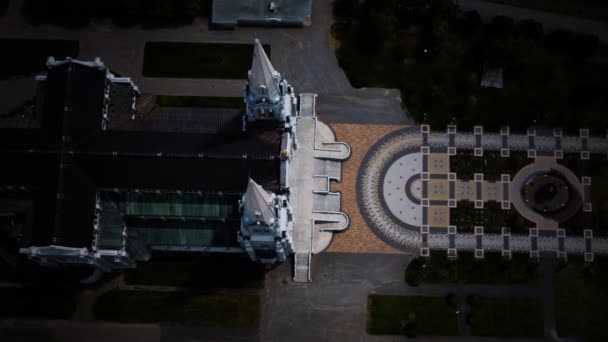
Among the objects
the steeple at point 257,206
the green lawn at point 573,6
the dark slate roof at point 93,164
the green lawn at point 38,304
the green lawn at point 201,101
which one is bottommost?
the green lawn at point 38,304

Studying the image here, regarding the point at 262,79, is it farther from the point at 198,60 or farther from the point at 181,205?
the point at 198,60

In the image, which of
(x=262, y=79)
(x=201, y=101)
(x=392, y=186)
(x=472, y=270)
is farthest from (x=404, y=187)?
(x=201, y=101)

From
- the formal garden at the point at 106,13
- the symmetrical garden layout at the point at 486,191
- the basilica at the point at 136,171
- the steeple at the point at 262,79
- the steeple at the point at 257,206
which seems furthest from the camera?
the formal garden at the point at 106,13

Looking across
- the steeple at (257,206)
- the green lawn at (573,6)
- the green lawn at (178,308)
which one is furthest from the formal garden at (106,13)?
the green lawn at (573,6)

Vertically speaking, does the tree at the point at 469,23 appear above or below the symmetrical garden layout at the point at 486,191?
above

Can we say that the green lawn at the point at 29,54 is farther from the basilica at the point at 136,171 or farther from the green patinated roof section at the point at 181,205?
the green patinated roof section at the point at 181,205

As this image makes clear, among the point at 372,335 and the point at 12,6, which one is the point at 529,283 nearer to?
the point at 372,335

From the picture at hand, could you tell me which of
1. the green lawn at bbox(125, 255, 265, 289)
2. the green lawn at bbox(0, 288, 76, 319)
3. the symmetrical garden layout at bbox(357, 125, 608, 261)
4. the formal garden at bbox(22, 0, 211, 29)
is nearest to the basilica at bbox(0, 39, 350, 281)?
the green lawn at bbox(125, 255, 265, 289)

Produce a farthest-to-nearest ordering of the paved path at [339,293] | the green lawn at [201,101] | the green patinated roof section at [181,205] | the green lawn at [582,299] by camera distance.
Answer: the green lawn at [201,101], the green lawn at [582,299], the paved path at [339,293], the green patinated roof section at [181,205]
